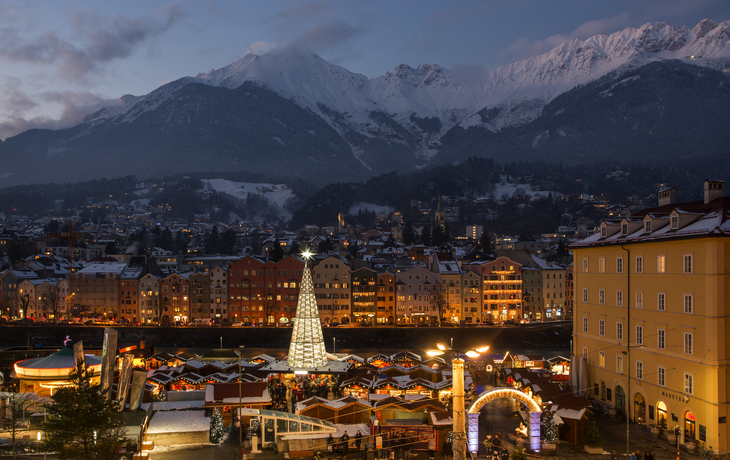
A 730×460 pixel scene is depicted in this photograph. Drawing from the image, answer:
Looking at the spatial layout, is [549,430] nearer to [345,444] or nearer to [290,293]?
[345,444]

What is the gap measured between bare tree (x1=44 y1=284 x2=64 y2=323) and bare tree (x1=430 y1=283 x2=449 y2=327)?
51.7 m

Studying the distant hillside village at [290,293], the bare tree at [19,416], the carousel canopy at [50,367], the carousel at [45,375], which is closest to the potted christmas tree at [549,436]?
the bare tree at [19,416]

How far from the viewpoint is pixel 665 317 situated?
2864 centimetres

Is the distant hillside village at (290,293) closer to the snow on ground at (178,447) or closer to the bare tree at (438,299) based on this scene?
the bare tree at (438,299)

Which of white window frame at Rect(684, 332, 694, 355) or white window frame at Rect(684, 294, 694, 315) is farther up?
white window frame at Rect(684, 294, 694, 315)

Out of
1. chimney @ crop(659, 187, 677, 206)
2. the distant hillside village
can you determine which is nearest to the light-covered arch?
chimney @ crop(659, 187, 677, 206)

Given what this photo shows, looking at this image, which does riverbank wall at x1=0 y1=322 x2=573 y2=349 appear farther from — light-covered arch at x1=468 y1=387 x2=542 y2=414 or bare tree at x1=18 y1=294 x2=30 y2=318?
light-covered arch at x1=468 y1=387 x2=542 y2=414

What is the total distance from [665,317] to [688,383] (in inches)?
124

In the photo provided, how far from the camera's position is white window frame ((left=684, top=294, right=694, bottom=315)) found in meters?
26.9

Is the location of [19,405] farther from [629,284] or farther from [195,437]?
[629,284]

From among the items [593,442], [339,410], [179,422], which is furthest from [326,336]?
[593,442]

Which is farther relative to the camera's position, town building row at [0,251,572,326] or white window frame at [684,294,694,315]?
town building row at [0,251,572,326]

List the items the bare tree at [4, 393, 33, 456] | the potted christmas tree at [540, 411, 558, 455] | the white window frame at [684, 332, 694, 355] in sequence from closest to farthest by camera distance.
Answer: the potted christmas tree at [540, 411, 558, 455]
the bare tree at [4, 393, 33, 456]
the white window frame at [684, 332, 694, 355]

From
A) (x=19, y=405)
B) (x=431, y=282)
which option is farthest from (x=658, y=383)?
(x=431, y=282)
